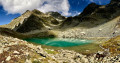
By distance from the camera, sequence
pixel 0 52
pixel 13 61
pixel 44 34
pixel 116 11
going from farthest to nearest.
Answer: pixel 116 11, pixel 44 34, pixel 0 52, pixel 13 61

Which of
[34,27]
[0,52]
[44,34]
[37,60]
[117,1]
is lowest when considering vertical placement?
[37,60]

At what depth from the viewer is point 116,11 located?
496 ft

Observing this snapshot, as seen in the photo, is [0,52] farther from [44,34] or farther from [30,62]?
[44,34]

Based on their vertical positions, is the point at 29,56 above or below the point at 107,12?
below

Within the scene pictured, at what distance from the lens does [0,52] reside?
1157 cm

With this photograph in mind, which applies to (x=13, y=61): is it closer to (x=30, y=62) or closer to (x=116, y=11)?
(x=30, y=62)

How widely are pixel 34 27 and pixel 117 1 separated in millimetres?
154438

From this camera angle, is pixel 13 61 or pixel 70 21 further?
pixel 70 21

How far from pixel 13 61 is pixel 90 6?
665ft

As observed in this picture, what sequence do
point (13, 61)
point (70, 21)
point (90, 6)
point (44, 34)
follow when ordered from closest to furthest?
point (13, 61), point (44, 34), point (70, 21), point (90, 6)

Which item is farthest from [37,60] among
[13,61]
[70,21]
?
[70,21]

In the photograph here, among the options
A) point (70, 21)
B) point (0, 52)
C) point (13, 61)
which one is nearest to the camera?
point (13, 61)

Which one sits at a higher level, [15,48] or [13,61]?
[15,48]

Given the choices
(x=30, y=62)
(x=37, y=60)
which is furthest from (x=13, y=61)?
(x=37, y=60)
